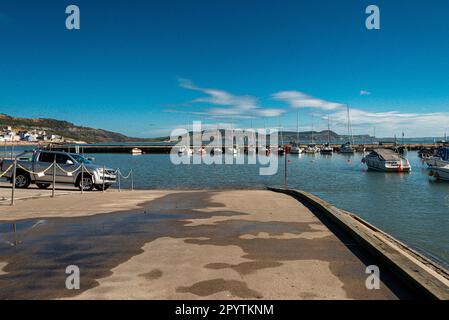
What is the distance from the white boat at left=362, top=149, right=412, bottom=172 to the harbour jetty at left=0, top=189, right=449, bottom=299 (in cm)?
4627

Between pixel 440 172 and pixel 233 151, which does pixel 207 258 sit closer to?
pixel 440 172

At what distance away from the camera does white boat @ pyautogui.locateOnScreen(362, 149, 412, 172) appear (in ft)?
170

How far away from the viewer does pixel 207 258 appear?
619 centimetres

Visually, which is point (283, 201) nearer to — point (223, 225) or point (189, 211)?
point (189, 211)

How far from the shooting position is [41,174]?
18422 mm

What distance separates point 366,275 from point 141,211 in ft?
24.6

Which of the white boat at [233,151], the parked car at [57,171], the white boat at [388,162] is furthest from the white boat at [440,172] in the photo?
the white boat at [233,151]

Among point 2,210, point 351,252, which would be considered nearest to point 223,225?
point 351,252

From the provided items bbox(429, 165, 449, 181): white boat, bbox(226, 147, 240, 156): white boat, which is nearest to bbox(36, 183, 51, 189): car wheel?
bbox(429, 165, 449, 181): white boat

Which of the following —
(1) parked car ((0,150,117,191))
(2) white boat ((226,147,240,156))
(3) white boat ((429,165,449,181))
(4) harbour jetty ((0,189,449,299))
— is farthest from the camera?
(2) white boat ((226,147,240,156))

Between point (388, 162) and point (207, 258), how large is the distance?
51866mm

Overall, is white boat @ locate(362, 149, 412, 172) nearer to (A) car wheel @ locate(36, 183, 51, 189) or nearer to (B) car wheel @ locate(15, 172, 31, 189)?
(A) car wheel @ locate(36, 183, 51, 189)

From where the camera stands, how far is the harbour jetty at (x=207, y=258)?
15.6 ft

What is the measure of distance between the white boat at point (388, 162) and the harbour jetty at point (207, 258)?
46271 millimetres
